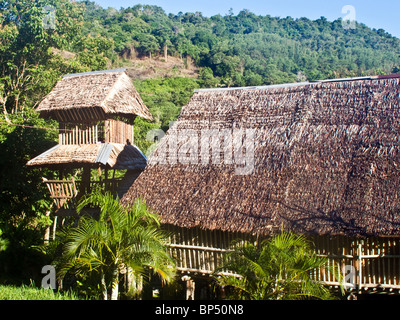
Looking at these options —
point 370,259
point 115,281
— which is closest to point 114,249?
point 115,281

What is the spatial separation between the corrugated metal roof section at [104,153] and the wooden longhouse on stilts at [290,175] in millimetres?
1825

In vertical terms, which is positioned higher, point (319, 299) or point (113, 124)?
point (113, 124)

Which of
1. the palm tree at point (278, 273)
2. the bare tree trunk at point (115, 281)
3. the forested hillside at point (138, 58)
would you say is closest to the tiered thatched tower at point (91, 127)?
the forested hillside at point (138, 58)

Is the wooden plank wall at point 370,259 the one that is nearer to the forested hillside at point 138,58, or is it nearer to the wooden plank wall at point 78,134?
the wooden plank wall at point 78,134

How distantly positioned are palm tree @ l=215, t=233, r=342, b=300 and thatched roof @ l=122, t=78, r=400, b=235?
1177 mm

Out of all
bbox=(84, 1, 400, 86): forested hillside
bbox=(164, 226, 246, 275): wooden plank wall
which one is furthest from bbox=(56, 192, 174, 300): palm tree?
bbox=(84, 1, 400, 86): forested hillside

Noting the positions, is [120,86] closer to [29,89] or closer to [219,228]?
[219,228]

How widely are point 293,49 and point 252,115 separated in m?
37.7

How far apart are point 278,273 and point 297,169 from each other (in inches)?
117

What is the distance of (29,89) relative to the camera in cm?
1972

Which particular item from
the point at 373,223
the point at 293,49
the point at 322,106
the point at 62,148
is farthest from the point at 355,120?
the point at 293,49

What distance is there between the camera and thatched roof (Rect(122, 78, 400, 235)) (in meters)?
8.03

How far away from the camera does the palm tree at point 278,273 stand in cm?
657

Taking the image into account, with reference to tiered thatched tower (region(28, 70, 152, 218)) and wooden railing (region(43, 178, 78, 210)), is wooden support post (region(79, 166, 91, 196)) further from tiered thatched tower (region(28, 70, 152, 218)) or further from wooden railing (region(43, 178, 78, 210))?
wooden railing (region(43, 178, 78, 210))
